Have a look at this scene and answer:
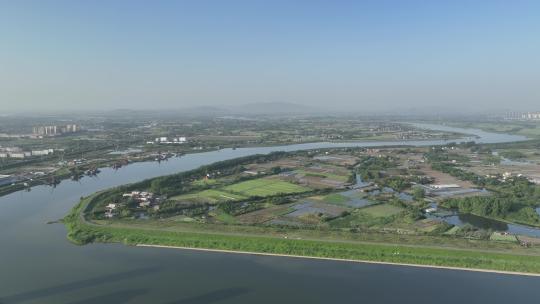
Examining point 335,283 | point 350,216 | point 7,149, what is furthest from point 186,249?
point 7,149

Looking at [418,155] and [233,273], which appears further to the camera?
[418,155]

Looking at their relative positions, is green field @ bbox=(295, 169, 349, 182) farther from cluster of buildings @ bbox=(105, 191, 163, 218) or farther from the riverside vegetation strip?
cluster of buildings @ bbox=(105, 191, 163, 218)

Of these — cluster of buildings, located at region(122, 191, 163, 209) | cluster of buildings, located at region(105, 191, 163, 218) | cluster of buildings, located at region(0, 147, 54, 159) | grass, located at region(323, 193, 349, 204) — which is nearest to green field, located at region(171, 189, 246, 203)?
cluster of buildings, located at region(122, 191, 163, 209)

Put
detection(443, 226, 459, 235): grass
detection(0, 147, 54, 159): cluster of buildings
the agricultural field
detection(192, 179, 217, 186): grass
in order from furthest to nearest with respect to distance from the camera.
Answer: detection(0, 147, 54, 159): cluster of buildings, detection(192, 179, 217, 186): grass, the agricultural field, detection(443, 226, 459, 235): grass

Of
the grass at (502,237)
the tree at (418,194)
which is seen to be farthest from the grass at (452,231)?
the tree at (418,194)

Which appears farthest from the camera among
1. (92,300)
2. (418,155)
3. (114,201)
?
(418,155)

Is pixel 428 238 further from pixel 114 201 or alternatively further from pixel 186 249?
pixel 114 201
